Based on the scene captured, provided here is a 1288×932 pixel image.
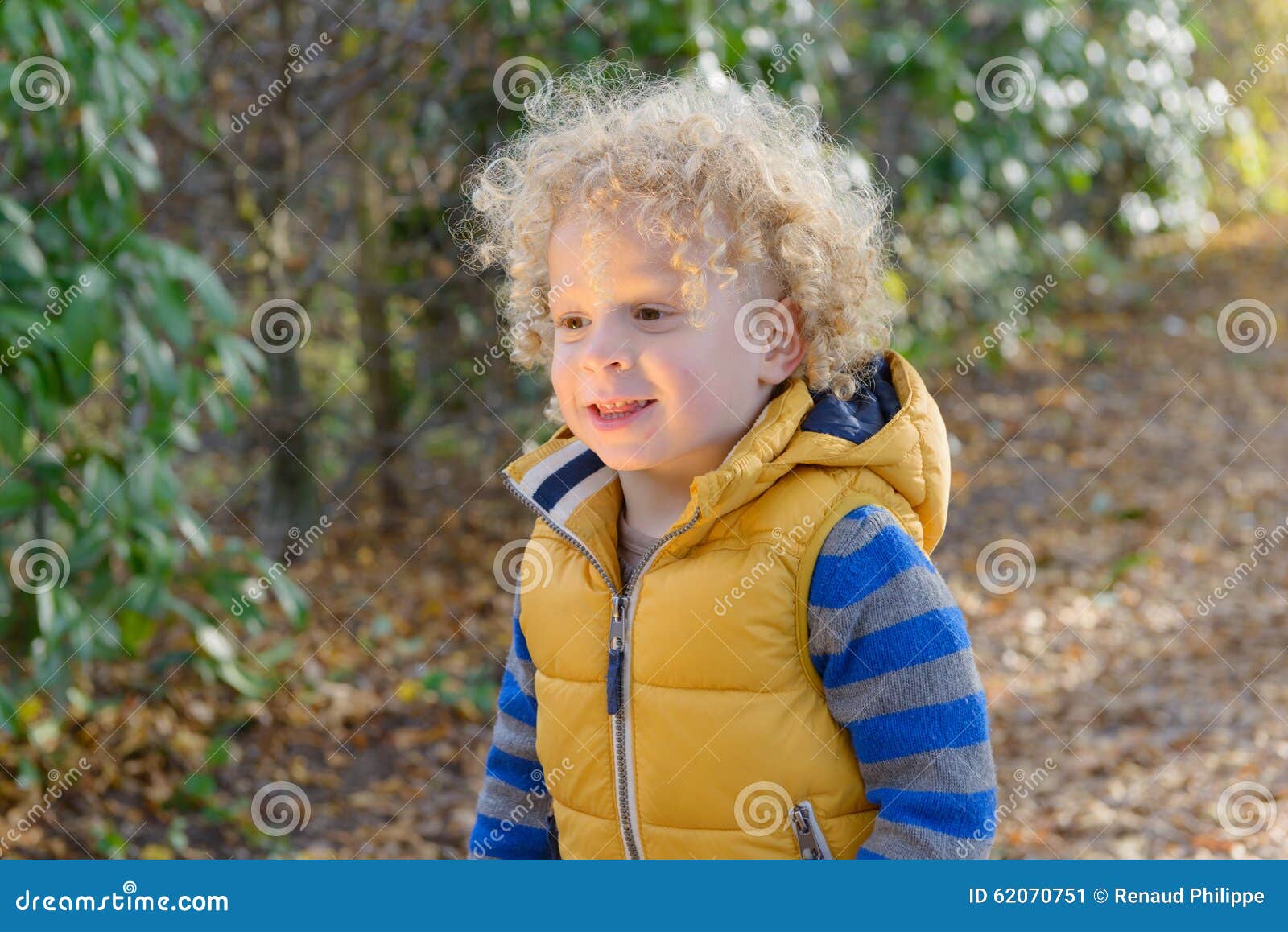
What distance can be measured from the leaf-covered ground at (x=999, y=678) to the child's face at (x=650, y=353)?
189cm

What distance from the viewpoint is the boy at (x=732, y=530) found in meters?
1.29

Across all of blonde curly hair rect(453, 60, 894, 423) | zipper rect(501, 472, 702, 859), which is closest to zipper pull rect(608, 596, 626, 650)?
zipper rect(501, 472, 702, 859)

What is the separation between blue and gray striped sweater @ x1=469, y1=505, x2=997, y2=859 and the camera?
1.26m

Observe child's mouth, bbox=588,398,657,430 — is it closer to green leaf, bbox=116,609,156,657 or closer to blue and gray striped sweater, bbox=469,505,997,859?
blue and gray striped sweater, bbox=469,505,997,859

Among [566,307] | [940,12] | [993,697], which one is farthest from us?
[940,12]

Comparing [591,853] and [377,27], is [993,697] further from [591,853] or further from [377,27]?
[377,27]

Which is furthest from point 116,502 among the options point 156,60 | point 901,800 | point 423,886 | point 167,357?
point 901,800

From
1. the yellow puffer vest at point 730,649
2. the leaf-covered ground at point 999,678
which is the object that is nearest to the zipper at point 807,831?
the yellow puffer vest at point 730,649

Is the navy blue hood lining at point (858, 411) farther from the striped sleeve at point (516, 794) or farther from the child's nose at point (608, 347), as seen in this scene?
the striped sleeve at point (516, 794)

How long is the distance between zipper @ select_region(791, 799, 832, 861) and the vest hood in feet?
0.99

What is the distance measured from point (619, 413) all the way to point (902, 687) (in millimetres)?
415

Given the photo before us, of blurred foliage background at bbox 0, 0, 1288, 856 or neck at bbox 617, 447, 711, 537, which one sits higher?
blurred foliage background at bbox 0, 0, 1288, 856

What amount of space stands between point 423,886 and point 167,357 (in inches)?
59.1

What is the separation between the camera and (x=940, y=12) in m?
5.18
